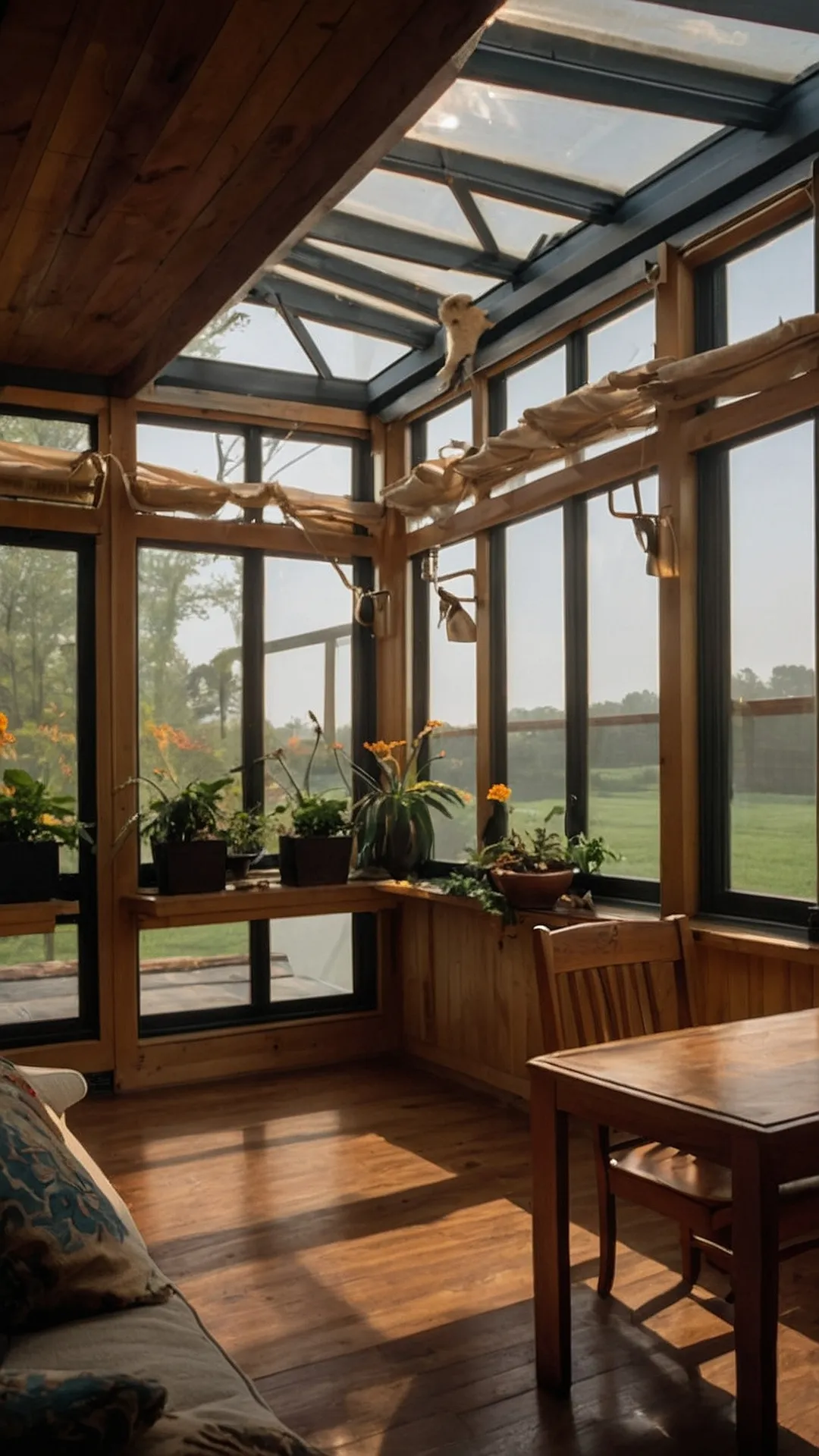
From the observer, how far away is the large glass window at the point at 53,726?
479cm

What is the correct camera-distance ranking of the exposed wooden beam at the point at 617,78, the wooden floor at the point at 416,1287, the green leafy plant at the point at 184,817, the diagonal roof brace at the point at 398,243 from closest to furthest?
the wooden floor at the point at 416,1287
the exposed wooden beam at the point at 617,78
the diagonal roof brace at the point at 398,243
the green leafy plant at the point at 184,817

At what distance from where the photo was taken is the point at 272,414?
531cm

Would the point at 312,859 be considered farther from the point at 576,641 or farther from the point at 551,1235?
the point at 551,1235

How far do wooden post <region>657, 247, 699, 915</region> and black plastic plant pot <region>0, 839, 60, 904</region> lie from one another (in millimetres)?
2329

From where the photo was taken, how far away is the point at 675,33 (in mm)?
3221

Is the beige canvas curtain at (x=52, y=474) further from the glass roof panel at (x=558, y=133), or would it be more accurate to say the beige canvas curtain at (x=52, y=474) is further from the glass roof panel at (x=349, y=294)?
the glass roof panel at (x=558, y=133)

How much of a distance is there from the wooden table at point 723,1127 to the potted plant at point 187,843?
257cm

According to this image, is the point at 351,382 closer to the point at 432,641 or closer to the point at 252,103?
the point at 432,641

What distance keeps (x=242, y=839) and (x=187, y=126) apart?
2.96 metres

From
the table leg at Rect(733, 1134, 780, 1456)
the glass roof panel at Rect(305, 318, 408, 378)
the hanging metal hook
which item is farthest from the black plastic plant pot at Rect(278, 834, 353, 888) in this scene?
the table leg at Rect(733, 1134, 780, 1456)

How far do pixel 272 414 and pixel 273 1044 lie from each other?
9.30 ft

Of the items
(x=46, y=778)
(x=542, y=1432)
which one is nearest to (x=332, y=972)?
(x=46, y=778)

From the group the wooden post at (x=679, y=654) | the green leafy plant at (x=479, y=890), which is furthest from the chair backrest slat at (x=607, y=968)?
the green leafy plant at (x=479, y=890)

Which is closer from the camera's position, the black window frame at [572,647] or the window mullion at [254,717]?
the black window frame at [572,647]
